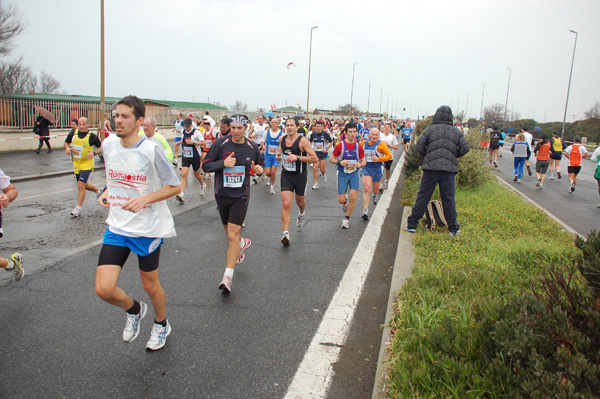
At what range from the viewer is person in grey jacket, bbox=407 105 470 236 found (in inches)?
275

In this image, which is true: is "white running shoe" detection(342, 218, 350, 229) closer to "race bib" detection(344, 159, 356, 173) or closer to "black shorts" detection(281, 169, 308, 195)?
"race bib" detection(344, 159, 356, 173)

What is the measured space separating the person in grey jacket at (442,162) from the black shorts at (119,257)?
470 cm

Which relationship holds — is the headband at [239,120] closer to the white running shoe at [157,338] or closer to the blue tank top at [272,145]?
the white running shoe at [157,338]

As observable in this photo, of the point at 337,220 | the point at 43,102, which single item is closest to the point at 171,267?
the point at 337,220

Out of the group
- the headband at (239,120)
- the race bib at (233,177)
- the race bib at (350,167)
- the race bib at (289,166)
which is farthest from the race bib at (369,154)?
the race bib at (233,177)

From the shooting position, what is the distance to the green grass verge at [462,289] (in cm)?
286

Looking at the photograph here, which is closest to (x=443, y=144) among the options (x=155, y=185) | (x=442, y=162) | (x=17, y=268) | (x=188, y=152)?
(x=442, y=162)

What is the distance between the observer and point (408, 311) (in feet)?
12.7

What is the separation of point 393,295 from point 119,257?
274 centimetres

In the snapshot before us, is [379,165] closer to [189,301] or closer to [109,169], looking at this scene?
[189,301]

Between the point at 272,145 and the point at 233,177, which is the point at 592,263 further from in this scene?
the point at 272,145

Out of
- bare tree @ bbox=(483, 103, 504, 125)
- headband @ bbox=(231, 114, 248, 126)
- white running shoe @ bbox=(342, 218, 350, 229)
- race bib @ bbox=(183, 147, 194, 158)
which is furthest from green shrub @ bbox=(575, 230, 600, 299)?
bare tree @ bbox=(483, 103, 504, 125)

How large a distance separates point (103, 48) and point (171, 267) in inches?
585

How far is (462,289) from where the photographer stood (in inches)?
173
